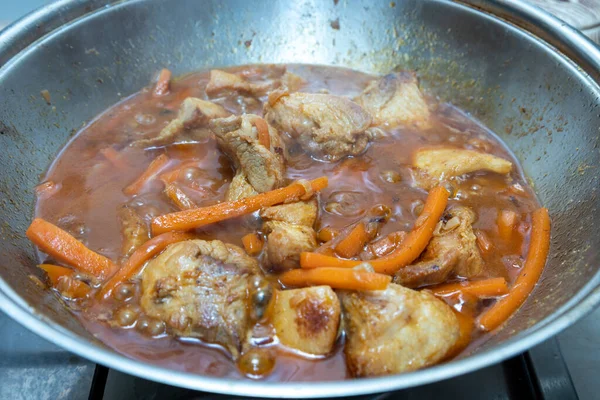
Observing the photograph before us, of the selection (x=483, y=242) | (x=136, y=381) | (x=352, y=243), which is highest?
(x=352, y=243)

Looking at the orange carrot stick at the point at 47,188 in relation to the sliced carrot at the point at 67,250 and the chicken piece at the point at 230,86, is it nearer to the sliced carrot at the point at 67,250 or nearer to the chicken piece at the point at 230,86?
the sliced carrot at the point at 67,250

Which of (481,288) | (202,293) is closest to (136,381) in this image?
(202,293)

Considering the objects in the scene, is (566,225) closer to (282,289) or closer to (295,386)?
(282,289)

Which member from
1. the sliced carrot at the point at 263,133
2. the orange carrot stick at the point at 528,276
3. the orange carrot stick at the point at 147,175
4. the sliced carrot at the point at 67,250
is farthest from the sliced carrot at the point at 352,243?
the orange carrot stick at the point at 147,175

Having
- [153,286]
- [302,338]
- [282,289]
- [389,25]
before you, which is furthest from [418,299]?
[389,25]

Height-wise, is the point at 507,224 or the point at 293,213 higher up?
the point at 293,213

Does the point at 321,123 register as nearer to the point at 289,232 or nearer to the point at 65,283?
the point at 289,232

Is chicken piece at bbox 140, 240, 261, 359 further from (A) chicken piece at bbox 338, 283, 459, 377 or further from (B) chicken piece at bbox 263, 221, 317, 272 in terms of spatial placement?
(A) chicken piece at bbox 338, 283, 459, 377
